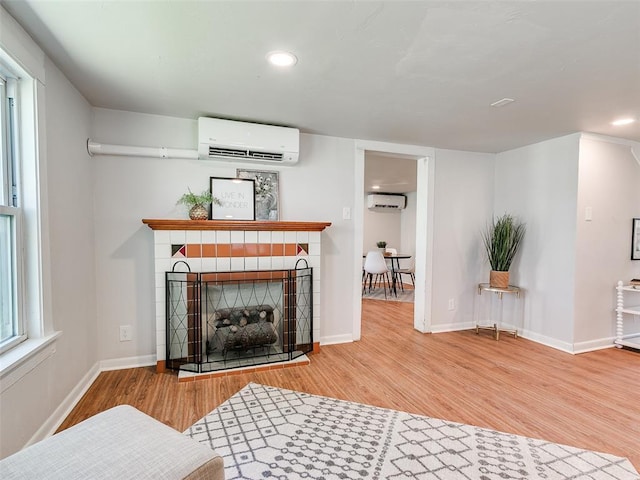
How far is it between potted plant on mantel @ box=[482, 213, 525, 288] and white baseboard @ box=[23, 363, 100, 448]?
377 centimetres

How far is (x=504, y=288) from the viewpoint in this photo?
11.3 feet

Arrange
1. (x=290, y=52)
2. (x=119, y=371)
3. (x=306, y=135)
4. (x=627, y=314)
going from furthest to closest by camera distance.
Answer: (x=627, y=314)
(x=306, y=135)
(x=119, y=371)
(x=290, y=52)

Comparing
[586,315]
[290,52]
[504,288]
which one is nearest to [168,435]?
[290,52]

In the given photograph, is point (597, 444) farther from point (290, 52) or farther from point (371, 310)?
point (371, 310)

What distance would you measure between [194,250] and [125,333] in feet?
2.90

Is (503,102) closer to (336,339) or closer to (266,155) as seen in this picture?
(266,155)

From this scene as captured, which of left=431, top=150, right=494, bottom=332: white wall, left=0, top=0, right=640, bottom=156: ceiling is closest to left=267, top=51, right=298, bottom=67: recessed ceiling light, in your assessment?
left=0, top=0, right=640, bottom=156: ceiling

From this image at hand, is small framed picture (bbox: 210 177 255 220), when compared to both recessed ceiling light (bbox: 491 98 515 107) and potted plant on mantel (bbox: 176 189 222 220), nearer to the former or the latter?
potted plant on mantel (bbox: 176 189 222 220)

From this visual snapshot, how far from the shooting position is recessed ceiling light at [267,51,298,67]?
1.71 meters

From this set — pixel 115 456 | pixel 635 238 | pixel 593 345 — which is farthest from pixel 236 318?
pixel 635 238

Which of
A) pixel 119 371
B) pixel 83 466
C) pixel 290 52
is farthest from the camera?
pixel 119 371

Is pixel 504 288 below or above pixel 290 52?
below

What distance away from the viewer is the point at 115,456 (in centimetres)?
95

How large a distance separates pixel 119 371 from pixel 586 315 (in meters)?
4.23
